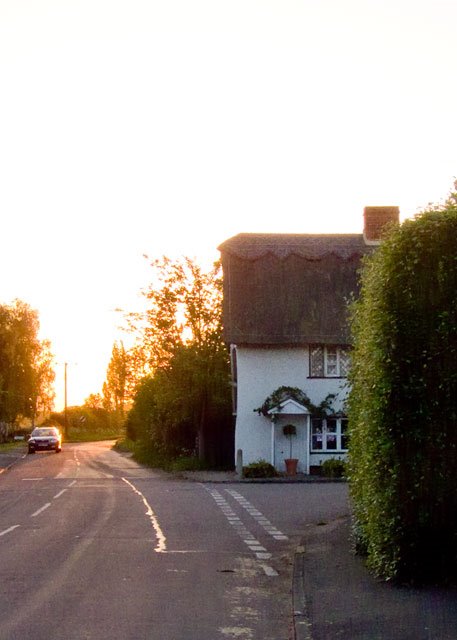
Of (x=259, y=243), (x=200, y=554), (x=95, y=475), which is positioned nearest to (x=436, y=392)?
(x=200, y=554)

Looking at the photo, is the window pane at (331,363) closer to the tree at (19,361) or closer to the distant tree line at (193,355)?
the distant tree line at (193,355)

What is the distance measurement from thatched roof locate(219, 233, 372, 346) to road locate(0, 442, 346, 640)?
492 inches

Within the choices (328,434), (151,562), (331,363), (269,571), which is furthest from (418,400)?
(331,363)

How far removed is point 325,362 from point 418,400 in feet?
104

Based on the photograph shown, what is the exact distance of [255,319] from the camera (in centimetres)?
4275

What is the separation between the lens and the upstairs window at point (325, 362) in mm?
43031

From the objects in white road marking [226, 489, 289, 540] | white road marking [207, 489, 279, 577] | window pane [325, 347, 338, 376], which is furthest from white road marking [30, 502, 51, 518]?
window pane [325, 347, 338, 376]

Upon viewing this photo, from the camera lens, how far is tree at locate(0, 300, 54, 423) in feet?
283

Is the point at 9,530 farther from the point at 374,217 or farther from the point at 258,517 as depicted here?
the point at 374,217

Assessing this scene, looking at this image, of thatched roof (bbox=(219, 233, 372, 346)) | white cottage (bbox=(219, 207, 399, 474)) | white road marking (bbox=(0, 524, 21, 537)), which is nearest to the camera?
white road marking (bbox=(0, 524, 21, 537))

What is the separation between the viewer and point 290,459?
135 feet

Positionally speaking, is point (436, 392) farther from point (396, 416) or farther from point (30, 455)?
point (30, 455)

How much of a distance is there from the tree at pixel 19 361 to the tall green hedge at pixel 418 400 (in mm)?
73804

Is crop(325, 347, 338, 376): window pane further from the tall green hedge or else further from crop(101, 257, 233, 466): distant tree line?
the tall green hedge
